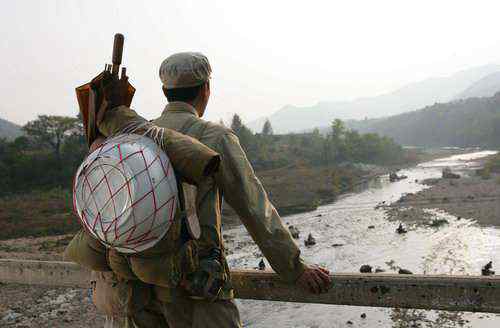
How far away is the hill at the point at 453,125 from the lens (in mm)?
104463

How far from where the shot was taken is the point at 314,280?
1.96m

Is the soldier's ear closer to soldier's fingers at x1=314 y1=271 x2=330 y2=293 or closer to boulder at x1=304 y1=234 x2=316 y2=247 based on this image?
soldier's fingers at x1=314 y1=271 x2=330 y2=293

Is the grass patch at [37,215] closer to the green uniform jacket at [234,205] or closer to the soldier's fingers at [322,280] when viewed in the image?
the green uniform jacket at [234,205]

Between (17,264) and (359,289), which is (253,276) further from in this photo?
(17,264)

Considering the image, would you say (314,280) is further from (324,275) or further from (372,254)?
(372,254)

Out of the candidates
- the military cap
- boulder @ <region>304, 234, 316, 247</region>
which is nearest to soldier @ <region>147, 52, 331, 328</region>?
the military cap

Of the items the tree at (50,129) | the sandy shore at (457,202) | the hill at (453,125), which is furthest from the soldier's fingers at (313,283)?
the hill at (453,125)

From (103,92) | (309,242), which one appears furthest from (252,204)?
(309,242)

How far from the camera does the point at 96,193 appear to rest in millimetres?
1543

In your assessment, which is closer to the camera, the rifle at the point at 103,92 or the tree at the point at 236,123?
the rifle at the point at 103,92

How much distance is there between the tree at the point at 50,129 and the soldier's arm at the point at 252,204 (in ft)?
133

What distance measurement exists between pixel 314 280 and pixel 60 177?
122ft

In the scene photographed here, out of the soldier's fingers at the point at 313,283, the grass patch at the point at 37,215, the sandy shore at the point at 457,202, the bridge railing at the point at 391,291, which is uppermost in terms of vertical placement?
the soldier's fingers at the point at 313,283

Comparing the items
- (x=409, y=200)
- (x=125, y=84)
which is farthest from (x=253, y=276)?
(x=409, y=200)
